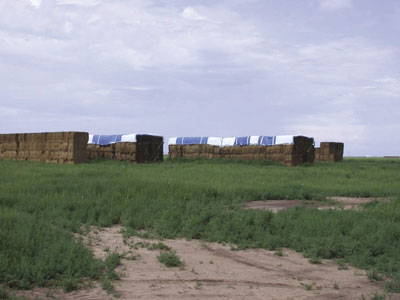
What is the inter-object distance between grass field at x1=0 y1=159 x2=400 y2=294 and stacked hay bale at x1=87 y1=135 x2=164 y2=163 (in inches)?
594

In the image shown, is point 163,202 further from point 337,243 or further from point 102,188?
point 337,243

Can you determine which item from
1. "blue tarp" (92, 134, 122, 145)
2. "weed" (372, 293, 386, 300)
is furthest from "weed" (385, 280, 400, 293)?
"blue tarp" (92, 134, 122, 145)

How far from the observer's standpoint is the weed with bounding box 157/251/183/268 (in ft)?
24.1

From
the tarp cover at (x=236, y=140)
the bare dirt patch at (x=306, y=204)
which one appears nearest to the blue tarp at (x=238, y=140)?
the tarp cover at (x=236, y=140)

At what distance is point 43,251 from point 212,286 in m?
2.68

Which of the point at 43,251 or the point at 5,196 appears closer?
the point at 43,251

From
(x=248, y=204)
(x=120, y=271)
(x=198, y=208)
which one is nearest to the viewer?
(x=120, y=271)

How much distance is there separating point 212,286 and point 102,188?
7.45 meters

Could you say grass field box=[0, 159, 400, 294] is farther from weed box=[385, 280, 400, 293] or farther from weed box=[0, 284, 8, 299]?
weed box=[0, 284, 8, 299]

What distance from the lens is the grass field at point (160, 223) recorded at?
693cm

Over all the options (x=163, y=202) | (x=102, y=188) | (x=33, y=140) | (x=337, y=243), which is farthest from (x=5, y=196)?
(x=33, y=140)

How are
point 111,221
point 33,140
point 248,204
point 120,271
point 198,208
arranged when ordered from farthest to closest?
point 33,140 < point 248,204 < point 198,208 < point 111,221 < point 120,271

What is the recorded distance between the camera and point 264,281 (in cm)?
678

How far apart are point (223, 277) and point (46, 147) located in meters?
25.4
